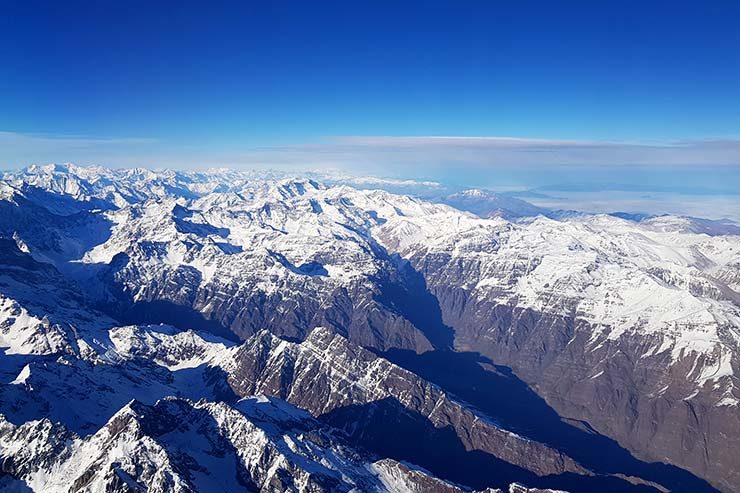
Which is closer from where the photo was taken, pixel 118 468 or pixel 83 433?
pixel 118 468

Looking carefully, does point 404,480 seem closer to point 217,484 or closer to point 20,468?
point 217,484

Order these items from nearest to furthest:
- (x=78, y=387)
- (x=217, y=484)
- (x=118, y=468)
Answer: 1. (x=118, y=468)
2. (x=217, y=484)
3. (x=78, y=387)

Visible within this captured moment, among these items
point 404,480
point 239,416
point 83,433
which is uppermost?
point 239,416

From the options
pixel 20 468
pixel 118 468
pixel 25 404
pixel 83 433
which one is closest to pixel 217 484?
pixel 118 468

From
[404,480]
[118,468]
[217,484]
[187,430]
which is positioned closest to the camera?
[118,468]

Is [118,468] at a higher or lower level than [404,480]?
higher

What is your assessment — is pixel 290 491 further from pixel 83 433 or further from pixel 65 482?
pixel 83 433

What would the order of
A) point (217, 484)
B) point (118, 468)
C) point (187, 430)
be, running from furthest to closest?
point (187, 430)
point (217, 484)
point (118, 468)

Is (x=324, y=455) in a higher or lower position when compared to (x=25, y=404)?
lower

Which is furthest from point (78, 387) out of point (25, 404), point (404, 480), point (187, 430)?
point (404, 480)
